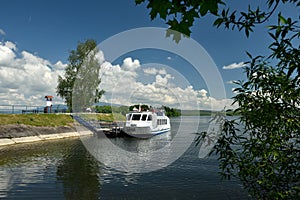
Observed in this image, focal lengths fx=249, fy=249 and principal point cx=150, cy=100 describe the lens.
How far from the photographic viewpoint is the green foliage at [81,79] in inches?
2047

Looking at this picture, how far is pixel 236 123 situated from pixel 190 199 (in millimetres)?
6291

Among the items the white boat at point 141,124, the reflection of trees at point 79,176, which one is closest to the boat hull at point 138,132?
the white boat at point 141,124

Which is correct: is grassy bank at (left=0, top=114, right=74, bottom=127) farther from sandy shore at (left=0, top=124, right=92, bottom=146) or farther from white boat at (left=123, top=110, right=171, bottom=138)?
white boat at (left=123, top=110, right=171, bottom=138)

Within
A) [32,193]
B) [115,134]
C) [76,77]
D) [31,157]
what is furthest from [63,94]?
[32,193]

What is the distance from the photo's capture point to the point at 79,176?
14297 millimetres

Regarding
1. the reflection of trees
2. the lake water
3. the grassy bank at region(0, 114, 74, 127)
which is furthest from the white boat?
the lake water

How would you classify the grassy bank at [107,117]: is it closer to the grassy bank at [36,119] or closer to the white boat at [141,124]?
the grassy bank at [36,119]

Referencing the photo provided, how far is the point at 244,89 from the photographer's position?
5.13m

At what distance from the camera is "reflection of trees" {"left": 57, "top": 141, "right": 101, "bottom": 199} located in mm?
11312

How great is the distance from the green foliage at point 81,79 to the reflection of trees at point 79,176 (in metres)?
32.8

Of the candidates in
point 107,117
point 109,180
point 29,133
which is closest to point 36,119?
point 29,133

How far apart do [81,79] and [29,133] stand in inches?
894

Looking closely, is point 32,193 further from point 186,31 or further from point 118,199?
point 186,31

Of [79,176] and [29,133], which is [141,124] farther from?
[79,176]
